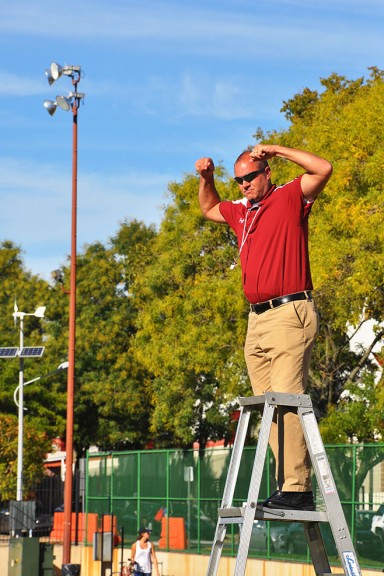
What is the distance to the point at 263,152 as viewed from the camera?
649cm

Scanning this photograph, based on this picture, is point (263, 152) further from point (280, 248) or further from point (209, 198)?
point (209, 198)

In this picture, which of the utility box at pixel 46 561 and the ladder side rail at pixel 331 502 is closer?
the ladder side rail at pixel 331 502

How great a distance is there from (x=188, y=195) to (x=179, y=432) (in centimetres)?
992

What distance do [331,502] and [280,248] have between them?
1462mm

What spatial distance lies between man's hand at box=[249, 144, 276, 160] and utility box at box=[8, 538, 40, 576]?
1296 cm

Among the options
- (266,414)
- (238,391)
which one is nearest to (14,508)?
(238,391)

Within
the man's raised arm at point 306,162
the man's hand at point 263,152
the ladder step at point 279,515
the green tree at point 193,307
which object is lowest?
the ladder step at point 279,515

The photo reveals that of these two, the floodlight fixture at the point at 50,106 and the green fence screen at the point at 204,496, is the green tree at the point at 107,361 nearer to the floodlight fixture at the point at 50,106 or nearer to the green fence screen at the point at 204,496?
the floodlight fixture at the point at 50,106

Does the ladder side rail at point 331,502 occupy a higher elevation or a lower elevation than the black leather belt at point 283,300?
lower

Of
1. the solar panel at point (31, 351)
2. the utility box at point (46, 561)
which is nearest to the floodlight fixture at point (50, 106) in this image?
the solar panel at point (31, 351)

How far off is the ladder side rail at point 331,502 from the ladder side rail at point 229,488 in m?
0.44

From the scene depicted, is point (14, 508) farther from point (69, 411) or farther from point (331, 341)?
point (331, 341)

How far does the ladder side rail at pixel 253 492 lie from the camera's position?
598 centimetres

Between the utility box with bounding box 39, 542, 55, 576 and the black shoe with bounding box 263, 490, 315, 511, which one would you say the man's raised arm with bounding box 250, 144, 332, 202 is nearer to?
the black shoe with bounding box 263, 490, 315, 511
